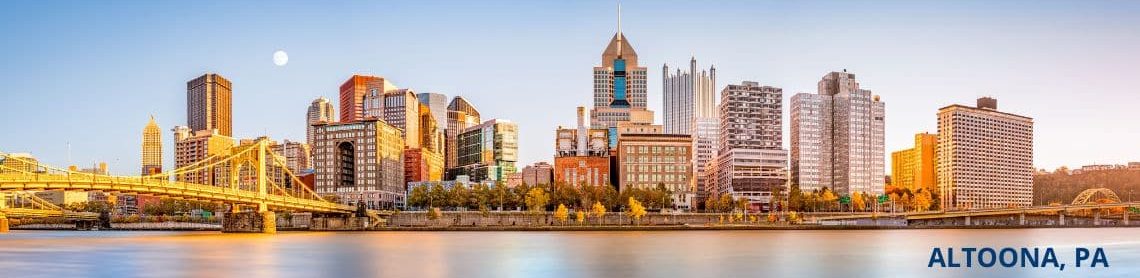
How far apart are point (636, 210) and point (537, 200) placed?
14.6m

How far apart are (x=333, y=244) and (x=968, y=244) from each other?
161 feet

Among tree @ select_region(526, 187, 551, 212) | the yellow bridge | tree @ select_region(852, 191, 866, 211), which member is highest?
the yellow bridge

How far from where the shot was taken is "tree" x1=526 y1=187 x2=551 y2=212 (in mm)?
149250

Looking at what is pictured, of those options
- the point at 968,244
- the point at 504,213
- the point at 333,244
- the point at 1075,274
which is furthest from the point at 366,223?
the point at 1075,274

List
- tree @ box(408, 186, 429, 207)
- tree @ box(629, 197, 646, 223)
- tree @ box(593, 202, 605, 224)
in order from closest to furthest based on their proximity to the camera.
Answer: tree @ box(593, 202, 605, 224)
tree @ box(629, 197, 646, 223)
tree @ box(408, 186, 429, 207)

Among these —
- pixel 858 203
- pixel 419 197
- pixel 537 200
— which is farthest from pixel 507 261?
pixel 858 203

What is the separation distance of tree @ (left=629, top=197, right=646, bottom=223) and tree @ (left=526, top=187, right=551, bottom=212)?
40.9 feet

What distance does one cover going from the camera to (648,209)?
162 metres

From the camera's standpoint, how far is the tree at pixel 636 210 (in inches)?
5655

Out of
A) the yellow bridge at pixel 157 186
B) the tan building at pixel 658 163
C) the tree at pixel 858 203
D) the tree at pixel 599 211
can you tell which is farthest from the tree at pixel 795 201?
the yellow bridge at pixel 157 186

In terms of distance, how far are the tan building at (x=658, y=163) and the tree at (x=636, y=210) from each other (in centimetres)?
3674

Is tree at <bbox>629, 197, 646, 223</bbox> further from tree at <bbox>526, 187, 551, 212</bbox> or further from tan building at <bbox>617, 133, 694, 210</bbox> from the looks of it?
tan building at <bbox>617, 133, 694, 210</bbox>

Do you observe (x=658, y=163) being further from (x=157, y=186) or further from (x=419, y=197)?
(x=157, y=186)

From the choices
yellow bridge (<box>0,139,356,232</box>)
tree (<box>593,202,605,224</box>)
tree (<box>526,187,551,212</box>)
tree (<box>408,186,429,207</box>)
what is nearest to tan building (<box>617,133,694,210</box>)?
tree (<box>526,187,551,212</box>)
